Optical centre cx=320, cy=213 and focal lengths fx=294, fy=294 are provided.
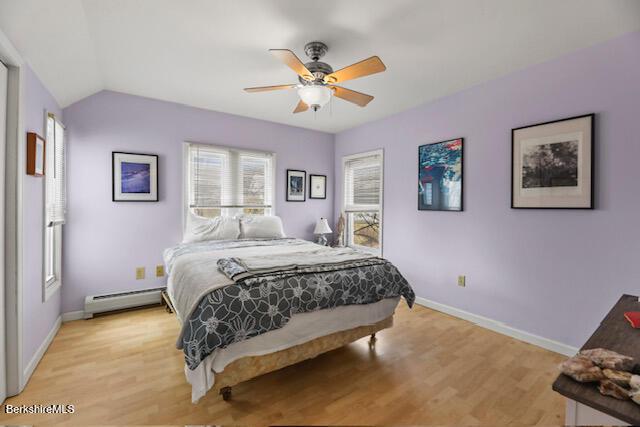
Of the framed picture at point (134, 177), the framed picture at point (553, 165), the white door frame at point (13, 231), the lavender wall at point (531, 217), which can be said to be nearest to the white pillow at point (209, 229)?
the framed picture at point (134, 177)

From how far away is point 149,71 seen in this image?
277 centimetres

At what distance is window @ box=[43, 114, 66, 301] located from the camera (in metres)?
2.56

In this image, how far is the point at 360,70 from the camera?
202 centimetres

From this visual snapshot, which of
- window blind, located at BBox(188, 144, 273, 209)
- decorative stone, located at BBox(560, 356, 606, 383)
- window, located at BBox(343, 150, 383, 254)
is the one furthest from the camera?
window, located at BBox(343, 150, 383, 254)

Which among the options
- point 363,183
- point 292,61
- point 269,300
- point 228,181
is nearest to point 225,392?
point 269,300

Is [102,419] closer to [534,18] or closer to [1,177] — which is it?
[1,177]

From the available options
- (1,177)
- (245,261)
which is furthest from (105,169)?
(245,261)

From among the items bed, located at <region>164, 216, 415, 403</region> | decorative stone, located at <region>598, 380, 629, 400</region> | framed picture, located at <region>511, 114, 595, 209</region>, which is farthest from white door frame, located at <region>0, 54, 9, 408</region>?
framed picture, located at <region>511, 114, 595, 209</region>

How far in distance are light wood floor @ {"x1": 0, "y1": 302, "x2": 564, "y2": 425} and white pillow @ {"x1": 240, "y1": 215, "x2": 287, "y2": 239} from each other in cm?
137

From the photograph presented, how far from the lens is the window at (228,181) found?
373 centimetres

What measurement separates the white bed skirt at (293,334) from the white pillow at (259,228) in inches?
71.1

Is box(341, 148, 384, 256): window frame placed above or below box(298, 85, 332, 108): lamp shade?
below

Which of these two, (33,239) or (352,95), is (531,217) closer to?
(352,95)

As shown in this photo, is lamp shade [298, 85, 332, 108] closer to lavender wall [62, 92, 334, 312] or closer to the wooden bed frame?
the wooden bed frame
